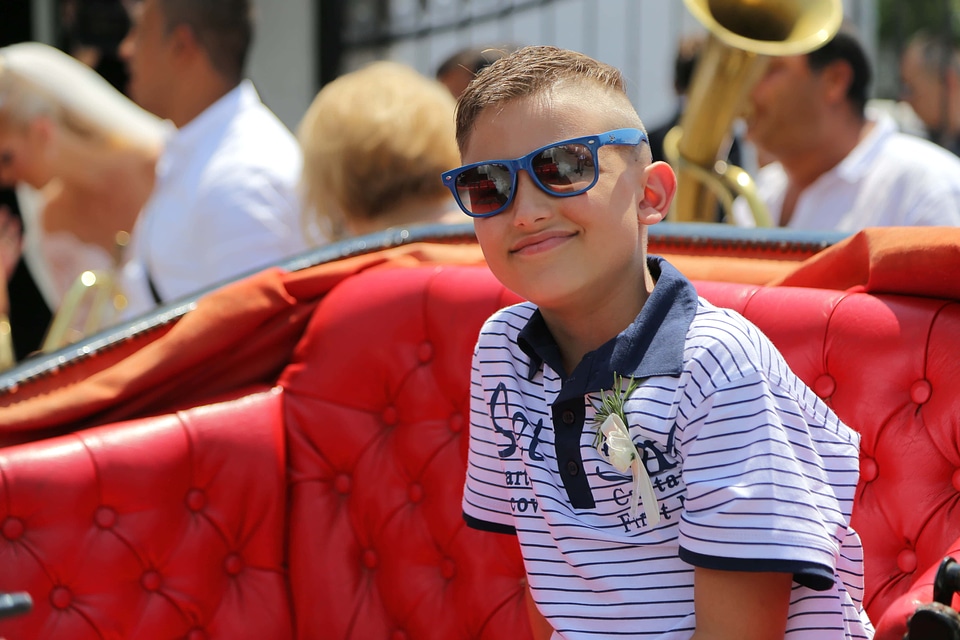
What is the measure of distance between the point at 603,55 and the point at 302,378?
13.5 ft

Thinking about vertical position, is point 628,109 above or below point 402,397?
above

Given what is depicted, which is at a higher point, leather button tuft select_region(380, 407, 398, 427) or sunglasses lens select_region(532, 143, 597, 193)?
sunglasses lens select_region(532, 143, 597, 193)

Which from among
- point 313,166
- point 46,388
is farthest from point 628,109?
point 313,166

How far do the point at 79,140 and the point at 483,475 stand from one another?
2778mm

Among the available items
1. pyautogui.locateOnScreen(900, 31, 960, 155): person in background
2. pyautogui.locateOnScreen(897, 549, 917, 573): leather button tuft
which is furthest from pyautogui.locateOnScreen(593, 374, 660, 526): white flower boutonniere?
pyautogui.locateOnScreen(900, 31, 960, 155): person in background

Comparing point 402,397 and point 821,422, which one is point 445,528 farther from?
point 821,422

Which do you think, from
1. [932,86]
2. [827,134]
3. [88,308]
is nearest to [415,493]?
[88,308]

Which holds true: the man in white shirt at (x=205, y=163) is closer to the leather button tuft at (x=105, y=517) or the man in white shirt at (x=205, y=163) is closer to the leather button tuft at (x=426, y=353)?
the leather button tuft at (x=426, y=353)

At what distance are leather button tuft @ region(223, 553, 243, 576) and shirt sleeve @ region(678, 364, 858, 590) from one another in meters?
1.08

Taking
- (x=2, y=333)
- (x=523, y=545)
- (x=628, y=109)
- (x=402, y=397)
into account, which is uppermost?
(x=628, y=109)

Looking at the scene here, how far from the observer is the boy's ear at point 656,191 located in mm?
1325

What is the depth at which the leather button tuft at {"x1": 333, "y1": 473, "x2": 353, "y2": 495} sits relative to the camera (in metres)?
2.09

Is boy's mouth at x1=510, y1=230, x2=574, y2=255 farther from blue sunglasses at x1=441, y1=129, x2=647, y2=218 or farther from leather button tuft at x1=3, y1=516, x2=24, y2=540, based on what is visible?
leather button tuft at x1=3, y1=516, x2=24, y2=540

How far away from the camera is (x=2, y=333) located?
387cm
